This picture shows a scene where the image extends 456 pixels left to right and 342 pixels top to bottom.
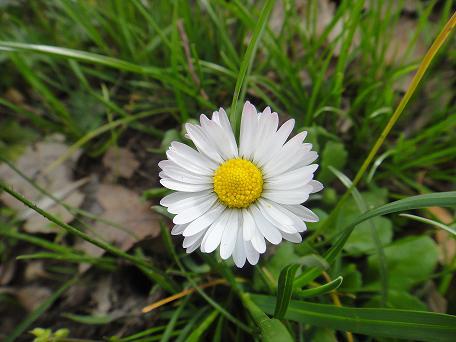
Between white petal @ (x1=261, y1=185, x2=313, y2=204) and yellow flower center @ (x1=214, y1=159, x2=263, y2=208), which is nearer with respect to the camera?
white petal @ (x1=261, y1=185, x2=313, y2=204)

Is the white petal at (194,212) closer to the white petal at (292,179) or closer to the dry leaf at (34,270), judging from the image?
the white petal at (292,179)

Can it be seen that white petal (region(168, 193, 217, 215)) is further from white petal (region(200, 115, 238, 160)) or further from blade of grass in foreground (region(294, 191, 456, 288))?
→ blade of grass in foreground (region(294, 191, 456, 288))

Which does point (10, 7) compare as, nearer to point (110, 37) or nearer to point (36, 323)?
point (110, 37)

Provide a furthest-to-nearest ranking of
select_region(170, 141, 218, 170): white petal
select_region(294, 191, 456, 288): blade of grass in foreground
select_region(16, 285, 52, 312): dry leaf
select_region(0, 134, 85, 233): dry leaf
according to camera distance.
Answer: select_region(0, 134, 85, 233): dry leaf < select_region(16, 285, 52, 312): dry leaf < select_region(170, 141, 218, 170): white petal < select_region(294, 191, 456, 288): blade of grass in foreground

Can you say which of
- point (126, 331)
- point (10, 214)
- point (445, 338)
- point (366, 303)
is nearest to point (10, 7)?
point (10, 214)

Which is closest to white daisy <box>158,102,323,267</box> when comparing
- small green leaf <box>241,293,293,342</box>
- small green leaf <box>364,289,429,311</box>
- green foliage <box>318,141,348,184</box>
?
small green leaf <box>241,293,293,342</box>

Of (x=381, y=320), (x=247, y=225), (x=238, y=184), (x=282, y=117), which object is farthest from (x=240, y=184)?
(x=282, y=117)

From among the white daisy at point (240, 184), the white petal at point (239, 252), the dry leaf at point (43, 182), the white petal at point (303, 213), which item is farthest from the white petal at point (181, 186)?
the dry leaf at point (43, 182)

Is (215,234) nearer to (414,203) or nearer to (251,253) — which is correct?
(251,253)
